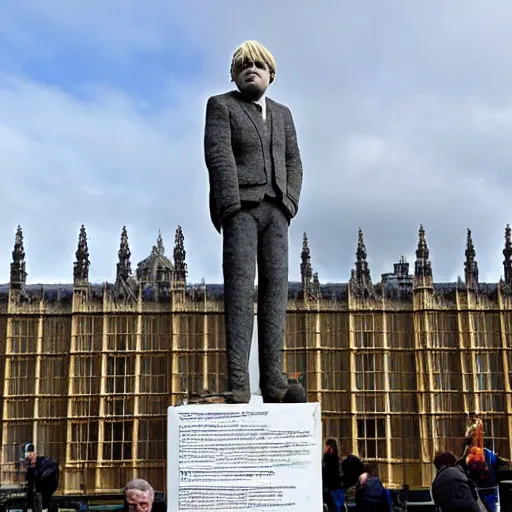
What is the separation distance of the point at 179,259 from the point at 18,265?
5.21 meters

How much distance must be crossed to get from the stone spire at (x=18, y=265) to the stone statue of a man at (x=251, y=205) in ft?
66.1

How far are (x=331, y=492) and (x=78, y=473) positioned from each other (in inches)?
580

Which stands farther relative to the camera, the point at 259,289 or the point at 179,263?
the point at 179,263

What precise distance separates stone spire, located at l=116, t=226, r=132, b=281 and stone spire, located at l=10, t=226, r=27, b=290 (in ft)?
10.0

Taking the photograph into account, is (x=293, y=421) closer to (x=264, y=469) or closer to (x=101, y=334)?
(x=264, y=469)

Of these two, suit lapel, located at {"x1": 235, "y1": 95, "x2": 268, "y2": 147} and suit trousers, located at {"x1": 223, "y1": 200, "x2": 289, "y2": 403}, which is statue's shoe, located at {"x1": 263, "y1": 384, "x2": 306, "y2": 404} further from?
suit lapel, located at {"x1": 235, "y1": 95, "x2": 268, "y2": 147}

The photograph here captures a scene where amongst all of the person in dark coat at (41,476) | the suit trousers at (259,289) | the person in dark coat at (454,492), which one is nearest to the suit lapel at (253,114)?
the suit trousers at (259,289)

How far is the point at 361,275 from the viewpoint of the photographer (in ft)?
76.8

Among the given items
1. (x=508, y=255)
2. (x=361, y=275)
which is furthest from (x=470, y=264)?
(x=361, y=275)

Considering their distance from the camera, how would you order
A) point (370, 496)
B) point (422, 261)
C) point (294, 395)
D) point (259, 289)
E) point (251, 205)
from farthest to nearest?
point (422, 261) → point (370, 496) → point (259, 289) → point (251, 205) → point (294, 395)

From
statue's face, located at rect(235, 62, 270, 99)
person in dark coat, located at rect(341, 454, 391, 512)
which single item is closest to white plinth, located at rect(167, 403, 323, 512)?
statue's face, located at rect(235, 62, 270, 99)

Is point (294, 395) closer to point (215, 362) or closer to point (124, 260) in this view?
point (215, 362)

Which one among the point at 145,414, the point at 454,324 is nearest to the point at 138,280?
the point at 145,414

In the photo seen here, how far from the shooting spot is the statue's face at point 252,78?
13.4 feet
